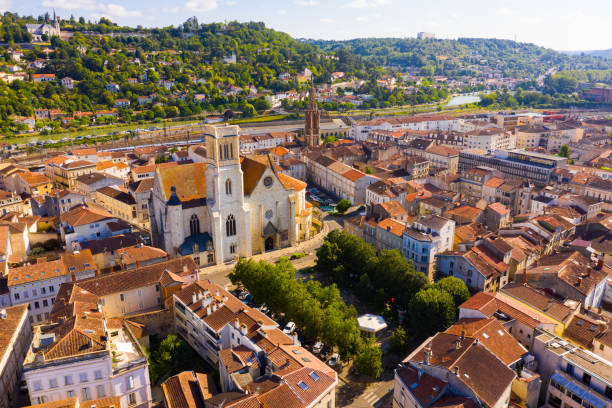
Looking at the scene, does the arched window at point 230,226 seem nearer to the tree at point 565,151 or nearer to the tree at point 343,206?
the tree at point 343,206

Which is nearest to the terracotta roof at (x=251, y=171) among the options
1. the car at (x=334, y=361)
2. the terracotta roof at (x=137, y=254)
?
the terracotta roof at (x=137, y=254)

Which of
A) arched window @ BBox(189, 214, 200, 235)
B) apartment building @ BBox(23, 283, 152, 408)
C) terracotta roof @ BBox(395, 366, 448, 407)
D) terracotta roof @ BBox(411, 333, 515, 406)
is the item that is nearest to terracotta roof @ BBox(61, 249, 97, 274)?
arched window @ BBox(189, 214, 200, 235)

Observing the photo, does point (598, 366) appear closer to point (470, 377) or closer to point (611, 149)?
point (470, 377)

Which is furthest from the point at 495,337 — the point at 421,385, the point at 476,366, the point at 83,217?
the point at 83,217

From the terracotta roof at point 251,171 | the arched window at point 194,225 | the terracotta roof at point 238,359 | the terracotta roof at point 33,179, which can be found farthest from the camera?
the terracotta roof at point 33,179

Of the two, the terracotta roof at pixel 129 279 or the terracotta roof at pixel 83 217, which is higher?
the terracotta roof at pixel 83 217

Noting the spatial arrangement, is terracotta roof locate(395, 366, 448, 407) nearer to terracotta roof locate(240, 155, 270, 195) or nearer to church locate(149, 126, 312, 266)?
church locate(149, 126, 312, 266)

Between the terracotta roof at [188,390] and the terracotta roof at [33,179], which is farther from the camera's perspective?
the terracotta roof at [33,179]
